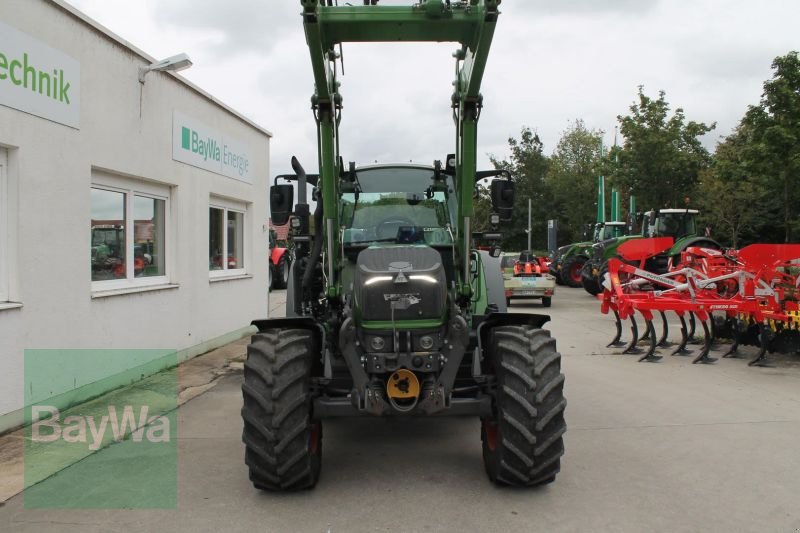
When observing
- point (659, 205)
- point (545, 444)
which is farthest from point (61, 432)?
point (659, 205)

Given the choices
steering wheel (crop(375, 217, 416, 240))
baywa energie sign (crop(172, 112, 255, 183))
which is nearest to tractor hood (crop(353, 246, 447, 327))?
steering wheel (crop(375, 217, 416, 240))

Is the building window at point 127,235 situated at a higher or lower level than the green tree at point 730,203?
lower

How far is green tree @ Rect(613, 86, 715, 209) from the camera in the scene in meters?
28.5

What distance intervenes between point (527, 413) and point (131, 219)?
5.85m

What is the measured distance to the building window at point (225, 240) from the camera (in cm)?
1070

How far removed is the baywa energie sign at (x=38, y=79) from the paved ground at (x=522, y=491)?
10.4ft

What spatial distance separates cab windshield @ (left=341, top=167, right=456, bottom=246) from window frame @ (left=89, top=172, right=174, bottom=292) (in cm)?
305

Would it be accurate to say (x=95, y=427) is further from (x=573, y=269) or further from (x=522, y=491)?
(x=573, y=269)

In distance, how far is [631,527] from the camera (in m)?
3.84

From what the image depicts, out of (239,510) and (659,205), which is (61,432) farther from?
(659,205)

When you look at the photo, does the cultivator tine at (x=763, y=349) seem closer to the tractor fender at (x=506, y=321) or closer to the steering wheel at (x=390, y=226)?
the tractor fender at (x=506, y=321)

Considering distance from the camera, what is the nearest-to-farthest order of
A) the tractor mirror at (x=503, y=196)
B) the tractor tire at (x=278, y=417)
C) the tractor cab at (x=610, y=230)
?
the tractor tire at (x=278, y=417)
the tractor mirror at (x=503, y=196)
the tractor cab at (x=610, y=230)

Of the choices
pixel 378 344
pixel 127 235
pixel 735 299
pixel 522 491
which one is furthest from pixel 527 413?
pixel 735 299

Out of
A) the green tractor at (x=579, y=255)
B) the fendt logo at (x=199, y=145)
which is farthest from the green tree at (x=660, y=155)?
the fendt logo at (x=199, y=145)
